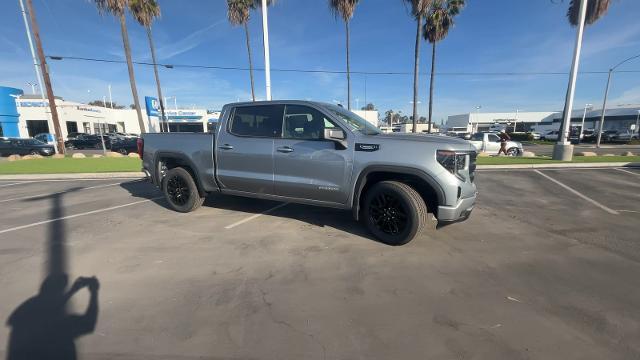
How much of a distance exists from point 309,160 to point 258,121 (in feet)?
4.00

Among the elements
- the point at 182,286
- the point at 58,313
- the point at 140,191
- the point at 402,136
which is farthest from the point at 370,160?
the point at 140,191

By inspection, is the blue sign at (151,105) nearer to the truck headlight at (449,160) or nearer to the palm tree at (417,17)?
the palm tree at (417,17)

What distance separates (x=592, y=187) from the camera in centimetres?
788

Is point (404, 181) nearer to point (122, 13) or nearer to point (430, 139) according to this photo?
point (430, 139)

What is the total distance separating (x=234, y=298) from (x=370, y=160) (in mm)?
2311

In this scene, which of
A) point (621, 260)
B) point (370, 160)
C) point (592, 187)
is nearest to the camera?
point (621, 260)

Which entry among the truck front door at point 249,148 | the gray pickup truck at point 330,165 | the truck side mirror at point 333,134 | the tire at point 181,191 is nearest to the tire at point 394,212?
the gray pickup truck at point 330,165

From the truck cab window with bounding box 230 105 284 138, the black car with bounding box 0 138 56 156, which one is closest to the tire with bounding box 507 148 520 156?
the truck cab window with bounding box 230 105 284 138

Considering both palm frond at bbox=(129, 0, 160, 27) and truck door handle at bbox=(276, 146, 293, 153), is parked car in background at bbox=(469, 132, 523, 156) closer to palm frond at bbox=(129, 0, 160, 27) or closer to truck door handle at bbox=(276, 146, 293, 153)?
truck door handle at bbox=(276, 146, 293, 153)

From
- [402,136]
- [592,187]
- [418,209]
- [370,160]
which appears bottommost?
[592,187]

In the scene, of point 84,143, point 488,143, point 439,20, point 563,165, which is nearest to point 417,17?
point 439,20

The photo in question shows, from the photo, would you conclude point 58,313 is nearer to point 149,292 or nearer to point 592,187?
point 149,292

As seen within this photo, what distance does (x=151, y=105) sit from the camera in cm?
2719

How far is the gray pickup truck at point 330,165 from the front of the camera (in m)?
3.82
